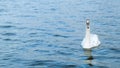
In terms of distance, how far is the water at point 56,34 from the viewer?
18341mm

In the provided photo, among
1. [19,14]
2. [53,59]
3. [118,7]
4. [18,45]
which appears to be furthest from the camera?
[118,7]

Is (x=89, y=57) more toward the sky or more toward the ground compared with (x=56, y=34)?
more toward the ground

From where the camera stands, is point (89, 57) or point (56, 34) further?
point (56, 34)

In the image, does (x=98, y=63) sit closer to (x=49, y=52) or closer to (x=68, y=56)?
(x=68, y=56)

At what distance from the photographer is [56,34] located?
2450cm

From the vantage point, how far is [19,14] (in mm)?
33312

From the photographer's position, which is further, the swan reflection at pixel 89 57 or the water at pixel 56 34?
the water at pixel 56 34

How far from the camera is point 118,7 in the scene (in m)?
36.9

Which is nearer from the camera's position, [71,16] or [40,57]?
[40,57]

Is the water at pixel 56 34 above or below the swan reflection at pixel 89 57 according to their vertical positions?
above

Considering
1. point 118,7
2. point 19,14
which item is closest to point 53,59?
point 19,14

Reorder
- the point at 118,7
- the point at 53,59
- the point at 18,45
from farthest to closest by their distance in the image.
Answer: the point at 118,7 < the point at 18,45 < the point at 53,59

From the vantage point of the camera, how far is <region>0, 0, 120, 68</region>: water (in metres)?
18.3

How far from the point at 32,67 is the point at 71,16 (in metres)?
15.1
